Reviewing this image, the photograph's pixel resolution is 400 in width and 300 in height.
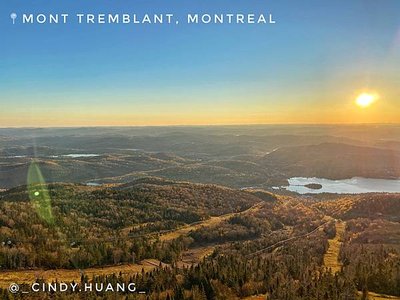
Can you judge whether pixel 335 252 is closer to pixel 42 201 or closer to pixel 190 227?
pixel 190 227

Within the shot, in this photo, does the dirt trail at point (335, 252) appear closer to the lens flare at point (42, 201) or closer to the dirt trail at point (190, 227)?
the dirt trail at point (190, 227)

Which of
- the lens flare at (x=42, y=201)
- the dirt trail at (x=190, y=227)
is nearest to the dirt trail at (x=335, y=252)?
the dirt trail at (x=190, y=227)

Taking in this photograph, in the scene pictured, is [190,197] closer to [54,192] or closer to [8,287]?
[54,192]

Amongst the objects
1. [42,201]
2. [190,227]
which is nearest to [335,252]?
[190,227]

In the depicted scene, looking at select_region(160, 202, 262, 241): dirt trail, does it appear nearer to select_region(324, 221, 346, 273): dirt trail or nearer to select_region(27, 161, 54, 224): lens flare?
select_region(27, 161, 54, 224): lens flare

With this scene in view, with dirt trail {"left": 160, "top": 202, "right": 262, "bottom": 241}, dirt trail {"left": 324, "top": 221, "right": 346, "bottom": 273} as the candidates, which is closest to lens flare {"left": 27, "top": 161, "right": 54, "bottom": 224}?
dirt trail {"left": 160, "top": 202, "right": 262, "bottom": 241}

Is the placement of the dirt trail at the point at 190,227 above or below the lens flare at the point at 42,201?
below

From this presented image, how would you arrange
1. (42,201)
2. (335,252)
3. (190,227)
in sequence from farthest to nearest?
(42,201), (190,227), (335,252)

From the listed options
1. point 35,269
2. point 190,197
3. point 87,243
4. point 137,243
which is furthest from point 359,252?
point 190,197
